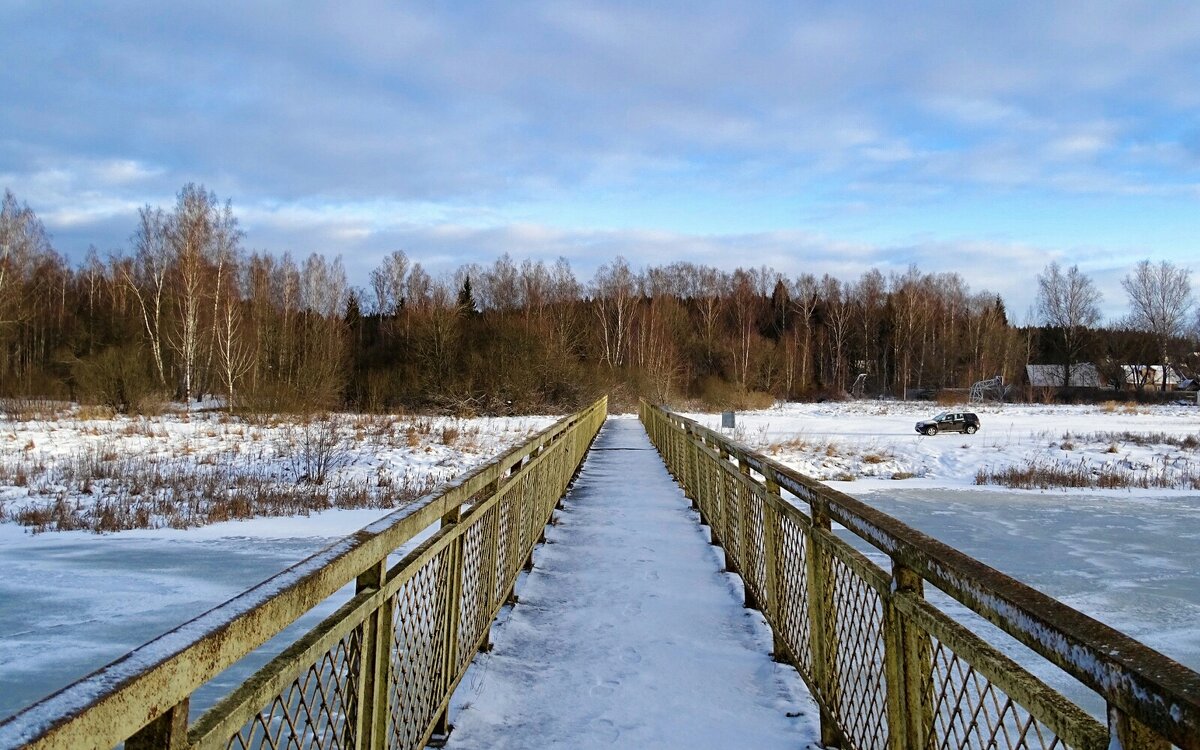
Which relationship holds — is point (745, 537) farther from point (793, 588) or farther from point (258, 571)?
point (258, 571)

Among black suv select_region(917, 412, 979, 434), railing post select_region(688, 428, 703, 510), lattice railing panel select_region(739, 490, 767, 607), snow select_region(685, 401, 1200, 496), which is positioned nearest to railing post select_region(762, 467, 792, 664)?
lattice railing panel select_region(739, 490, 767, 607)

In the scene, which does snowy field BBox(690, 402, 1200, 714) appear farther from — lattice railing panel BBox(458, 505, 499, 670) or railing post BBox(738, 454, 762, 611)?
lattice railing panel BBox(458, 505, 499, 670)

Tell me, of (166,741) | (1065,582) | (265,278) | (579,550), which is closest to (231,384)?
(265,278)

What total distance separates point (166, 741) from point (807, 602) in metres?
2.89

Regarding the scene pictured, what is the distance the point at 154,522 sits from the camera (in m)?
10.8

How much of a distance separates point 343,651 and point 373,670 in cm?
67

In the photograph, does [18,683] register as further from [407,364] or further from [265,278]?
[265,278]

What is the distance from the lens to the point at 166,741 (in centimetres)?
117

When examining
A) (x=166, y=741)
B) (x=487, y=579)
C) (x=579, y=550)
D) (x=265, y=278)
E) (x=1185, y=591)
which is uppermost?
(x=265, y=278)

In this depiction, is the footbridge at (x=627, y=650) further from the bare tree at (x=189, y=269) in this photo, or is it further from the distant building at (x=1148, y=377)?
the distant building at (x=1148, y=377)

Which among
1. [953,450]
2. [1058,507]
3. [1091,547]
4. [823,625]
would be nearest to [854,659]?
[823,625]

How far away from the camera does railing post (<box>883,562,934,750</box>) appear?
2.08m

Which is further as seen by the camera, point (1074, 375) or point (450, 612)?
point (1074, 375)

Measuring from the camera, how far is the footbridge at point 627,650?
1204 mm
